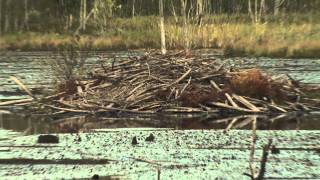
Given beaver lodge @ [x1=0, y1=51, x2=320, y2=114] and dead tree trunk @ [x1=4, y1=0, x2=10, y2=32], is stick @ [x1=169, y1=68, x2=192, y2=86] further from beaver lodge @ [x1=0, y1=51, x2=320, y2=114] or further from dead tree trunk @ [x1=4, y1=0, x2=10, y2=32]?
dead tree trunk @ [x1=4, y1=0, x2=10, y2=32]

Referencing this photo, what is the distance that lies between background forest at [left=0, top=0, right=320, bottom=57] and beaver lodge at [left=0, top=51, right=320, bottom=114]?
5.74 meters

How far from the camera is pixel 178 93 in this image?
14.4 m

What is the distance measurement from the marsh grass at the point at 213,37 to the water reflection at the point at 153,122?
12831 mm

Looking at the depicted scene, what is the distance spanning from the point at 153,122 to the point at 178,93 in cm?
142

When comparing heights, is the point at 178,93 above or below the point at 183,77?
below

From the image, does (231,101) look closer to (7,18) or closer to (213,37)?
(213,37)

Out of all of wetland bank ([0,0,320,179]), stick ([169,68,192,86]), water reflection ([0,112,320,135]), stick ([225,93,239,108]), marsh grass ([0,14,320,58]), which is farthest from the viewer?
marsh grass ([0,14,320,58])

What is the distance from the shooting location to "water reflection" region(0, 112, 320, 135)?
12562 mm

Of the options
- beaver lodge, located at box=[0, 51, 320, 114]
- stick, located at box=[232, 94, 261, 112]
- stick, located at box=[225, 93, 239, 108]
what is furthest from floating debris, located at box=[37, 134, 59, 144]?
stick, located at box=[232, 94, 261, 112]

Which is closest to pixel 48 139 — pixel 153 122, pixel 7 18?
pixel 153 122

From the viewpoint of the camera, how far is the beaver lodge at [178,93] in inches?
559

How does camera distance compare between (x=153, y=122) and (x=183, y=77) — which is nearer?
(x=153, y=122)

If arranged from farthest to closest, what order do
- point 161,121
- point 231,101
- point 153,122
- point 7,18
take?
point 7,18 < point 231,101 < point 161,121 < point 153,122

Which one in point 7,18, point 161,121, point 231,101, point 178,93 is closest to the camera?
point 161,121
